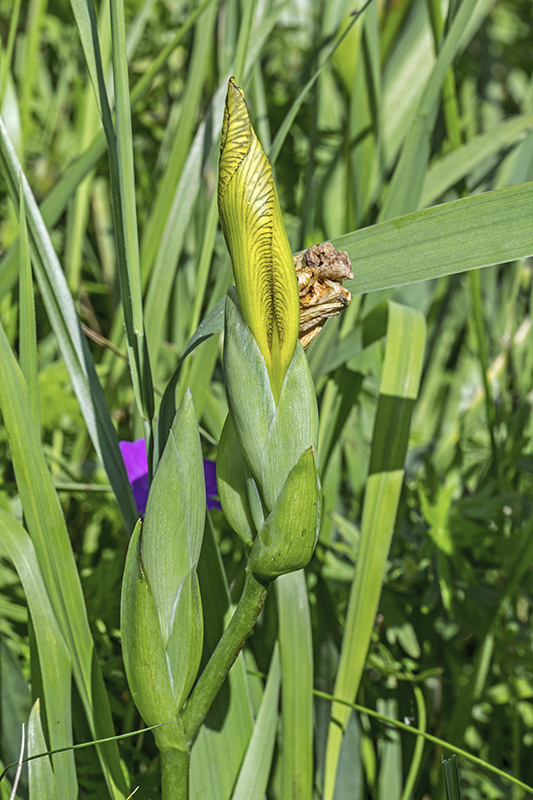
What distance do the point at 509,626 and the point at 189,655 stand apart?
19.2 inches

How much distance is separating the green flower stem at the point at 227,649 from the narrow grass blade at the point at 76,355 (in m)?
0.15

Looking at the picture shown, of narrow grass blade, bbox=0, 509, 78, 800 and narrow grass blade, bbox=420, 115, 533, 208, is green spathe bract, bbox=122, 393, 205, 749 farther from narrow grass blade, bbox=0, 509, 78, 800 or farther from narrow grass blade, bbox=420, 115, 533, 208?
narrow grass blade, bbox=420, 115, 533, 208

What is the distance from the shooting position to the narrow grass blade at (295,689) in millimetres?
547

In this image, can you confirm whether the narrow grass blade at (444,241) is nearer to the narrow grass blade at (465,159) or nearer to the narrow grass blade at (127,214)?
the narrow grass blade at (127,214)

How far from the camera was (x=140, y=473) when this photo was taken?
0.66 meters

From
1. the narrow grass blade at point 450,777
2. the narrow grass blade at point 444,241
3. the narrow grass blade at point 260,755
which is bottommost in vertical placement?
the narrow grass blade at point 260,755

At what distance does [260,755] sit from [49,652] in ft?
0.62

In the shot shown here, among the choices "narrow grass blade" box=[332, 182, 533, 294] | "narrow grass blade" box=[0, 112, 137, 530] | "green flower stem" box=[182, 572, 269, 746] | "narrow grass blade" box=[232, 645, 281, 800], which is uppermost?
"narrow grass blade" box=[332, 182, 533, 294]

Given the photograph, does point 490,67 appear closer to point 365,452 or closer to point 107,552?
point 365,452

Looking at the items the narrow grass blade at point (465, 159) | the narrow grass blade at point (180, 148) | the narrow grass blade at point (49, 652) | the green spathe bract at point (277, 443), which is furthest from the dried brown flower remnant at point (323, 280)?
the narrow grass blade at point (465, 159)

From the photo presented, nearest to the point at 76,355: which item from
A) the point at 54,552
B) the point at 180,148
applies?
the point at 54,552

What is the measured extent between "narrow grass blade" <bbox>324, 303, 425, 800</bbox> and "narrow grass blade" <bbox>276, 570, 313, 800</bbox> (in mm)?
51

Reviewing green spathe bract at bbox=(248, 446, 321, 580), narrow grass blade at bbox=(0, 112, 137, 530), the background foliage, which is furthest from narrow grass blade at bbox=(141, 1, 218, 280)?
green spathe bract at bbox=(248, 446, 321, 580)

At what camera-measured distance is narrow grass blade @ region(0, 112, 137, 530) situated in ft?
1.67
